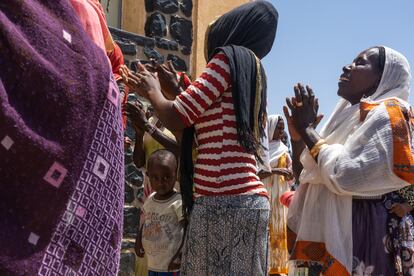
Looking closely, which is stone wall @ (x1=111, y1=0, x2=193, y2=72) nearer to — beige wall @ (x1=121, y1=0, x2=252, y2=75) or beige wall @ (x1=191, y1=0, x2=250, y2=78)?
beige wall @ (x1=121, y1=0, x2=252, y2=75)

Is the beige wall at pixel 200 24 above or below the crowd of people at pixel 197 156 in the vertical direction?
above

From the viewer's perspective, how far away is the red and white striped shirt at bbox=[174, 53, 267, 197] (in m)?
2.97

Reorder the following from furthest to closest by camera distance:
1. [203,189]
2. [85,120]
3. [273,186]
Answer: [273,186] → [203,189] → [85,120]

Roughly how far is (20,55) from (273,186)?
694 centimetres

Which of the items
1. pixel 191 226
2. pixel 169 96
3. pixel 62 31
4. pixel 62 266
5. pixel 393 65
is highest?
pixel 393 65

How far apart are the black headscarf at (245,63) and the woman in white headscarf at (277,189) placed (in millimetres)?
4115

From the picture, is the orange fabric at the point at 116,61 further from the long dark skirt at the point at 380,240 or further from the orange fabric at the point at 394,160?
the long dark skirt at the point at 380,240

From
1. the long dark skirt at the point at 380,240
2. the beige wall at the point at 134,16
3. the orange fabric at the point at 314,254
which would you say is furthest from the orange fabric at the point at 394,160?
the beige wall at the point at 134,16

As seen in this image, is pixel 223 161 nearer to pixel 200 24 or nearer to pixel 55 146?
pixel 55 146

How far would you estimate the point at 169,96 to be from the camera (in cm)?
351

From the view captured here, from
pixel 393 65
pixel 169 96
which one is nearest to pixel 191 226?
pixel 169 96

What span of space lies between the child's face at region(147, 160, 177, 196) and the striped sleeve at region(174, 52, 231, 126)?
117 cm

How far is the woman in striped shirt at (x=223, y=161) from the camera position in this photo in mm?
2965

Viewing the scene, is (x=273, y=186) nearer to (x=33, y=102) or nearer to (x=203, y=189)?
(x=203, y=189)
